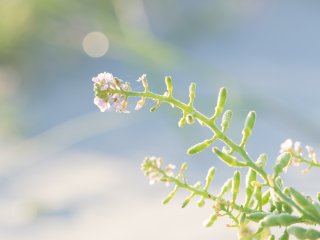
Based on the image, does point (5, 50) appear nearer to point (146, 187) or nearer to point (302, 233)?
point (146, 187)

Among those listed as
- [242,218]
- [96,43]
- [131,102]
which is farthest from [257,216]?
[96,43]

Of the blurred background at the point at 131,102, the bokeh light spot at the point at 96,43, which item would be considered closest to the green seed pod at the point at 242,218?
the blurred background at the point at 131,102

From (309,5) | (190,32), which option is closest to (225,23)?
(190,32)

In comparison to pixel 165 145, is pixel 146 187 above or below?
below

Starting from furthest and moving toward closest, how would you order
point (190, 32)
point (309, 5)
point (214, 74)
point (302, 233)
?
point (309, 5)
point (190, 32)
point (214, 74)
point (302, 233)

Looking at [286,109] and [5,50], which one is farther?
[5,50]

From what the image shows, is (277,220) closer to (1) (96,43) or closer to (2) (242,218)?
(2) (242,218)

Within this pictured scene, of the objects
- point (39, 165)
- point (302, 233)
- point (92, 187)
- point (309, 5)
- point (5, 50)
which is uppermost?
point (5, 50)
